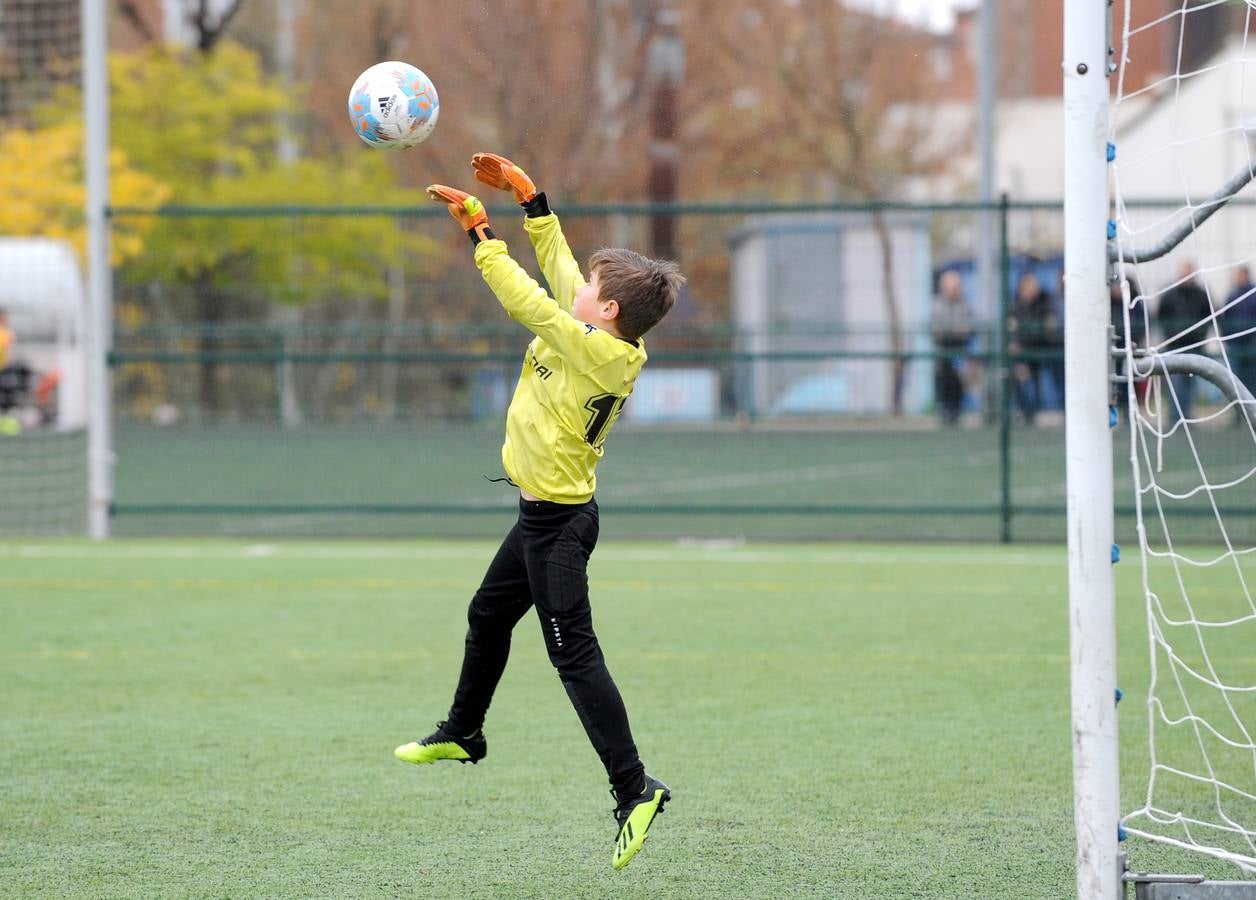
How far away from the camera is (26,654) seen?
8250 millimetres

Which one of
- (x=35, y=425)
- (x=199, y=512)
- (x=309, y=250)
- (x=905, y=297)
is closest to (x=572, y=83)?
(x=905, y=297)

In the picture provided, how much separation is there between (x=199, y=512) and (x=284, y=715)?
690 centimetres

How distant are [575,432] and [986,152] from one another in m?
18.3

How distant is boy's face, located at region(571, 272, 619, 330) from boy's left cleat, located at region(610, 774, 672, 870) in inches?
A: 54.0

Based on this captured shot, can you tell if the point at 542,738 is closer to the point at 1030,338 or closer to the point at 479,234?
the point at 479,234

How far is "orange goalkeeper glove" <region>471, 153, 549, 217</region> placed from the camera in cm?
499

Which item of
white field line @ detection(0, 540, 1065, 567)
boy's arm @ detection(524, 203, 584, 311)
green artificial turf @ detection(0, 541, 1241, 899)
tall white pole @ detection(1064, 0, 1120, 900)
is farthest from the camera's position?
white field line @ detection(0, 540, 1065, 567)

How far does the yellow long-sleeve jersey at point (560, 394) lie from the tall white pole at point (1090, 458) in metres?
1.41

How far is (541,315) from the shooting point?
4660mm

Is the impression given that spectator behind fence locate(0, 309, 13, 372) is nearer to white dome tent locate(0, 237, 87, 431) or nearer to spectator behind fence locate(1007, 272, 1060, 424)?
white dome tent locate(0, 237, 87, 431)

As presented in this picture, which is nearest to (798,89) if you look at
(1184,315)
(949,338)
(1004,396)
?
(949,338)

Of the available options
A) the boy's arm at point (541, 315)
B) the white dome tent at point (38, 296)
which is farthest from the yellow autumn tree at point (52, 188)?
the boy's arm at point (541, 315)

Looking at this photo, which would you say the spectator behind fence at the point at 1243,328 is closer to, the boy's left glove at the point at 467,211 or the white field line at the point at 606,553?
the white field line at the point at 606,553

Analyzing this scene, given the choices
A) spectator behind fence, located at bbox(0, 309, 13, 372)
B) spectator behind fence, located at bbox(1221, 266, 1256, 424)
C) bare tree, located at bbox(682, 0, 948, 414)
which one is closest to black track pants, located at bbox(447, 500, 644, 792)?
spectator behind fence, located at bbox(1221, 266, 1256, 424)
